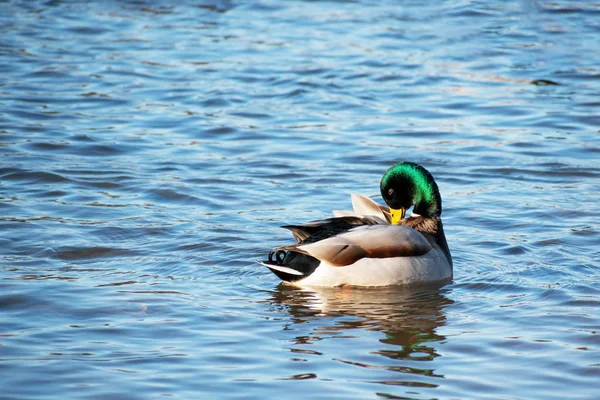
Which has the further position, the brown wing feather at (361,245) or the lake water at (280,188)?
the brown wing feather at (361,245)

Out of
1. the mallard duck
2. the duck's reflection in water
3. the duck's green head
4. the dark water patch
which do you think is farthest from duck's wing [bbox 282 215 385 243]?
the dark water patch

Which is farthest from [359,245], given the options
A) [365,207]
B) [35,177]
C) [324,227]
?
[35,177]

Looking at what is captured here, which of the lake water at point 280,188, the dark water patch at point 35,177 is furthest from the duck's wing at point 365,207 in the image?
the dark water patch at point 35,177

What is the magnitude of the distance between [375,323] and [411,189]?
5.12ft

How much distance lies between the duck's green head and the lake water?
1.52ft

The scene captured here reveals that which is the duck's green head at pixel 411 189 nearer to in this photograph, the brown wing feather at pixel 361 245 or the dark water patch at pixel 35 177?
the brown wing feather at pixel 361 245

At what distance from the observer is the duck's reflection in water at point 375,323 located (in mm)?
5539

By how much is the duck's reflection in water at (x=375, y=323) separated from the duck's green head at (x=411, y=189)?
0.74 m

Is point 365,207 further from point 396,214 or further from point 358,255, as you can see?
point 358,255

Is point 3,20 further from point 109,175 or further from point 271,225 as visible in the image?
point 271,225

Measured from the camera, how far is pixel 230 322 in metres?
6.12

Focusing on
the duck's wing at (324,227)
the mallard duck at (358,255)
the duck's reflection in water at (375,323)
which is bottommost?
the duck's reflection in water at (375,323)

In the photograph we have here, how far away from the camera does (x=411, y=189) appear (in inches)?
295

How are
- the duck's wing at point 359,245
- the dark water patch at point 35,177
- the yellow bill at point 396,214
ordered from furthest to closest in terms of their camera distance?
1. the dark water patch at point 35,177
2. the yellow bill at point 396,214
3. the duck's wing at point 359,245
